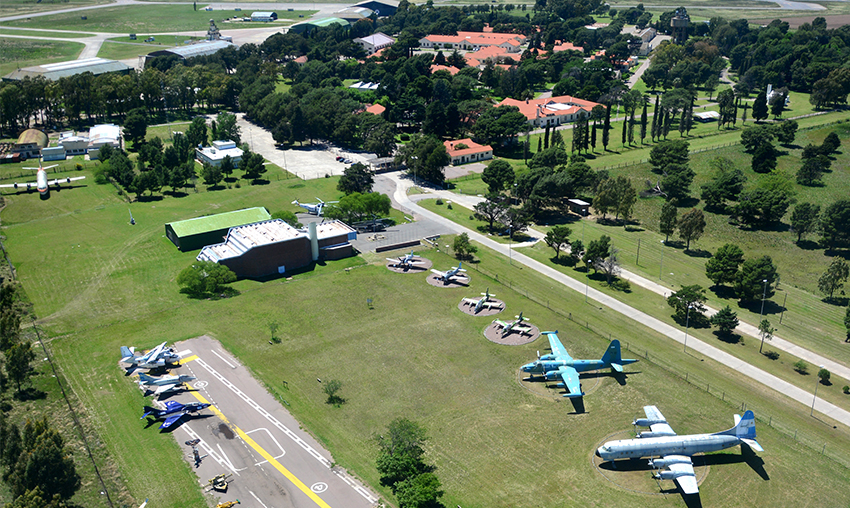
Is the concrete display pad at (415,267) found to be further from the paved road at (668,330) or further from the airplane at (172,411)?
the airplane at (172,411)

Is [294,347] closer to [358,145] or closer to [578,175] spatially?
[578,175]

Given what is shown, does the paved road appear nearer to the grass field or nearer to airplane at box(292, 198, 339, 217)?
the grass field

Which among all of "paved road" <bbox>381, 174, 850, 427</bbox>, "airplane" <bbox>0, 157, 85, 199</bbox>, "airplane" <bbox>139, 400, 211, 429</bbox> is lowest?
"paved road" <bbox>381, 174, 850, 427</bbox>

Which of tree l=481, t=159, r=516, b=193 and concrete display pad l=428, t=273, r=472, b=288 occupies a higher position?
tree l=481, t=159, r=516, b=193

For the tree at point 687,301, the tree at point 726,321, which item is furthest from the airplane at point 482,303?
the tree at point 726,321

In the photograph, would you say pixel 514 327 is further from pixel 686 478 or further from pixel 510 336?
pixel 686 478

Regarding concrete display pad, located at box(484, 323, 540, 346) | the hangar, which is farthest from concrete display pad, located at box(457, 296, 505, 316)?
the hangar

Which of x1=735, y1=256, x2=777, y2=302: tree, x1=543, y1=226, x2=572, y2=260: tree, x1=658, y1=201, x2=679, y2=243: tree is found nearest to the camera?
x1=735, y1=256, x2=777, y2=302: tree
